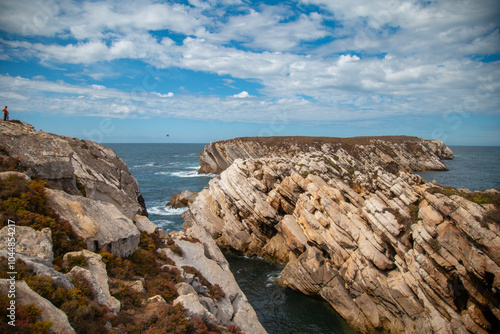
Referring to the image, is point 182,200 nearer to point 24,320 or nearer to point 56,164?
point 56,164

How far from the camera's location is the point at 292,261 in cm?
3275

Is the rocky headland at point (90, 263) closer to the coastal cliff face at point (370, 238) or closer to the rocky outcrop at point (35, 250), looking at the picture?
the rocky outcrop at point (35, 250)

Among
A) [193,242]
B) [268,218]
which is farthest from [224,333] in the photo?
[268,218]

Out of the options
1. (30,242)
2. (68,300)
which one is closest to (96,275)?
(68,300)

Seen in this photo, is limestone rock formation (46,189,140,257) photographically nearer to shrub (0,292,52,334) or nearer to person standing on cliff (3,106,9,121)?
shrub (0,292,52,334)

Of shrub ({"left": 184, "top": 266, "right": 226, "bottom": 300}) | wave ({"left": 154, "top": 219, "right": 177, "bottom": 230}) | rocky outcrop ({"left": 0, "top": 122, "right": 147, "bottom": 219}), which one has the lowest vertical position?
wave ({"left": 154, "top": 219, "right": 177, "bottom": 230})

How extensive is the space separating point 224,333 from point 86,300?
6089mm

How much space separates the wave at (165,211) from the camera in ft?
183

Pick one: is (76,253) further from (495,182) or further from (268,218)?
(495,182)

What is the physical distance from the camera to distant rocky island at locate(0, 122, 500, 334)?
405 inches

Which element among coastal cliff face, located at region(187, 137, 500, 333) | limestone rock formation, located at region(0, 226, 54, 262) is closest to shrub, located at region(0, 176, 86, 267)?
limestone rock formation, located at region(0, 226, 54, 262)

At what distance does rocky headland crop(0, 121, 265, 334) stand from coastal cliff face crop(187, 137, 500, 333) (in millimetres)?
14269

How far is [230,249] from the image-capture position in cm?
4078

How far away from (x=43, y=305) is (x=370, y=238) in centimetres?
2596
